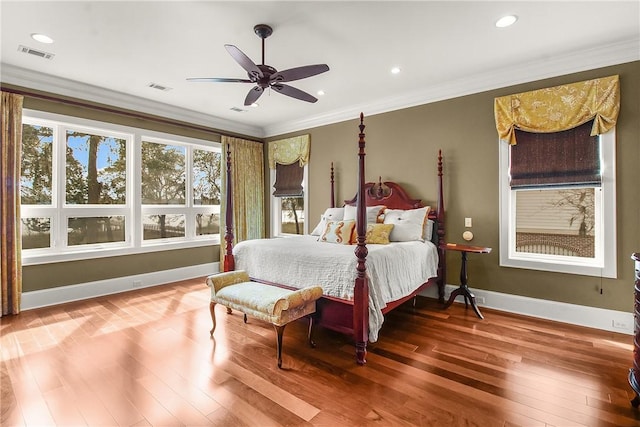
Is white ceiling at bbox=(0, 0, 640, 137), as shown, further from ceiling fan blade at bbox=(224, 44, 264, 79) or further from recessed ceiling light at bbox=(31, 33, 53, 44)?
ceiling fan blade at bbox=(224, 44, 264, 79)

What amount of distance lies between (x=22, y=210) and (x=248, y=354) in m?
3.44

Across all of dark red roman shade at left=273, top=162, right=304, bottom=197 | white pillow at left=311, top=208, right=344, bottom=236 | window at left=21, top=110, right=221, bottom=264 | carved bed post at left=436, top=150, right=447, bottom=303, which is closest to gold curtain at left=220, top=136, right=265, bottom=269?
window at left=21, top=110, right=221, bottom=264

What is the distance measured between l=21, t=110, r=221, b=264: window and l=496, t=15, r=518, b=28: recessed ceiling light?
454cm

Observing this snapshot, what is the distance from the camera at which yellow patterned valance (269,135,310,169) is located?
5.60 m

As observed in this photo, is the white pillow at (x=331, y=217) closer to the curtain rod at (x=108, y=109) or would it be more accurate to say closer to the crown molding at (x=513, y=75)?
the crown molding at (x=513, y=75)

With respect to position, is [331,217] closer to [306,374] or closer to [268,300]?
[268,300]


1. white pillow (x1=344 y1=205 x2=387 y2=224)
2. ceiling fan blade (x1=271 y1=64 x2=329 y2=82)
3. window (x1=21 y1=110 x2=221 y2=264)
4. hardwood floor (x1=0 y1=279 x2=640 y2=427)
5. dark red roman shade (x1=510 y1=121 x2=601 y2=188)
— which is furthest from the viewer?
white pillow (x1=344 y1=205 x2=387 y2=224)

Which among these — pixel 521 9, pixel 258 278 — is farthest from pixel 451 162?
pixel 258 278

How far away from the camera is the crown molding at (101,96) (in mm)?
3587

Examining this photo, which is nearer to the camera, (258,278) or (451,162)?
(258,278)

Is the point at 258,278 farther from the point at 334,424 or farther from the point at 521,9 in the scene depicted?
the point at 521,9

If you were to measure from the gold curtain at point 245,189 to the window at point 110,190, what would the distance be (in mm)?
241

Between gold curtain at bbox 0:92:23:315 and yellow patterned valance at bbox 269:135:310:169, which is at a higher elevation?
yellow patterned valance at bbox 269:135:310:169

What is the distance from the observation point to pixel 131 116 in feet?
14.9
